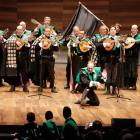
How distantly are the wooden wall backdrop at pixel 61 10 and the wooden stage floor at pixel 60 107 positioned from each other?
646 centimetres

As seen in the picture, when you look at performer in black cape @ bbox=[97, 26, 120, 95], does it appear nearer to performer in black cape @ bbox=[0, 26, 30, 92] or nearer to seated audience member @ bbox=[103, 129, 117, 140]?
performer in black cape @ bbox=[0, 26, 30, 92]

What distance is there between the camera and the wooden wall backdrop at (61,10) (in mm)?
15195

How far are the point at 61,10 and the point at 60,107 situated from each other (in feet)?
27.8

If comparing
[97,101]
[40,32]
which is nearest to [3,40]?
[40,32]

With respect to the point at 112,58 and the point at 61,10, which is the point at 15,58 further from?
the point at 61,10

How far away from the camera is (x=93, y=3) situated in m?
15.2

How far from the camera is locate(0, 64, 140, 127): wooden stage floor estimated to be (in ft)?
22.1

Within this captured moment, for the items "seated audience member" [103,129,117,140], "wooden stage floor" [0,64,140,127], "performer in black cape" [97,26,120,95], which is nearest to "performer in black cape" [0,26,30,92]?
"wooden stage floor" [0,64,140,127]

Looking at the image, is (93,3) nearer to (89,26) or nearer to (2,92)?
(89,26)

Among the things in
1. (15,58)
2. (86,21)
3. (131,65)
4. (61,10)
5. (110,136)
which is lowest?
(110,136)

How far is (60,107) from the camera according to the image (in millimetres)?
7652

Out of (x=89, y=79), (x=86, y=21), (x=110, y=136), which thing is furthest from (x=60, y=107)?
(x=86, y=21)

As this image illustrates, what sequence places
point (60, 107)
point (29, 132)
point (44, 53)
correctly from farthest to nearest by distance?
point (44, 53) → point (60, 107) → point (29, 132)

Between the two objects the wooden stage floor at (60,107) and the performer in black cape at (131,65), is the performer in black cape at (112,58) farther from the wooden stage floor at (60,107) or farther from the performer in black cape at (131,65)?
the performer in black cape at (131,65)
